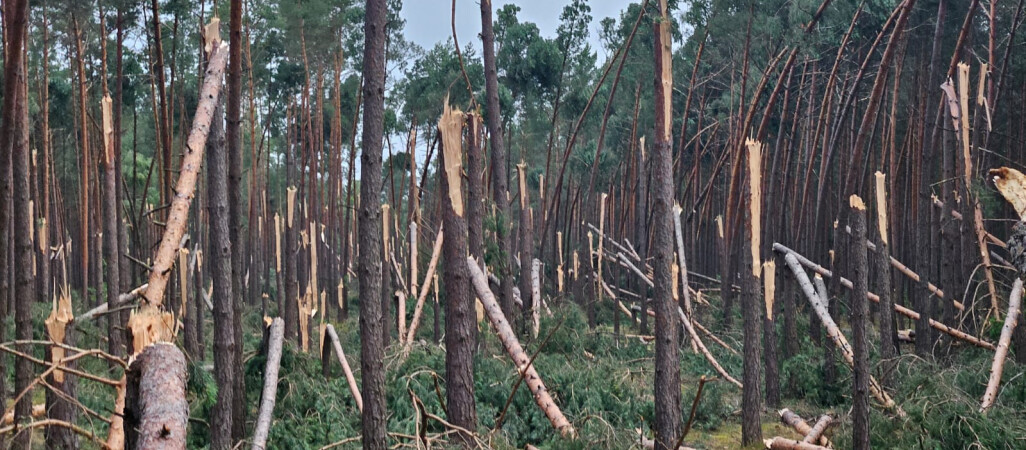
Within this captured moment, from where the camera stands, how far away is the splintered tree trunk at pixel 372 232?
21.2 feet

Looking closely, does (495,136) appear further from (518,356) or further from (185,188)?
(185,188)

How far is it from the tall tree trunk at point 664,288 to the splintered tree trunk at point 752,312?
170 cm

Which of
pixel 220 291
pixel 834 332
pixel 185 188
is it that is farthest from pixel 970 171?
pixel 185 188

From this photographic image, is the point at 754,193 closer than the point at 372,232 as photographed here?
No

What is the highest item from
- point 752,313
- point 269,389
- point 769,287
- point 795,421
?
point 769,287

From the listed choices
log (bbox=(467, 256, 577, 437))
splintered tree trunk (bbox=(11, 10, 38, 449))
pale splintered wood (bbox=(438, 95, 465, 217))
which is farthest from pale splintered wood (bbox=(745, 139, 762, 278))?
splintered tree trunk (bbox=(11, 10, 38, 449))

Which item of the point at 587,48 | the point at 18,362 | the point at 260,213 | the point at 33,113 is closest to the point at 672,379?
the point at 18,362

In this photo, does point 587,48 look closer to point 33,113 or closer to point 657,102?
point 33,113

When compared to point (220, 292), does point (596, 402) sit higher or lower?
lower

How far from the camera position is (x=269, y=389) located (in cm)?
809

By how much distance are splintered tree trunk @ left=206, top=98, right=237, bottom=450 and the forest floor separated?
0.77ft

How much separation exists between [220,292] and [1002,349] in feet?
24.9

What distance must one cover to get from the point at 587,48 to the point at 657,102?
550 inches

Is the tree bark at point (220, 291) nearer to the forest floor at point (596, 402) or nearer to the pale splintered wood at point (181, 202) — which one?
the forest floor at point (596, 402)
